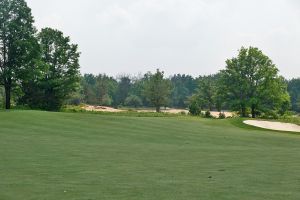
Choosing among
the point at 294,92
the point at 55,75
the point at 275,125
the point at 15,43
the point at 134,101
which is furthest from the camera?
the point at 294,92

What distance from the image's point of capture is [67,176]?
37.7 ft

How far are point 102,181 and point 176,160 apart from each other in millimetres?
5385

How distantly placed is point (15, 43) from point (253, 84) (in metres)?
35.9

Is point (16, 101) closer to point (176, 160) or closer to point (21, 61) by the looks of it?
point (21, 61)

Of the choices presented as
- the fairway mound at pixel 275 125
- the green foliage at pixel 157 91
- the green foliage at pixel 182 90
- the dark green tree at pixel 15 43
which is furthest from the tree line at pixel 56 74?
the green foliage at pixel 182 90

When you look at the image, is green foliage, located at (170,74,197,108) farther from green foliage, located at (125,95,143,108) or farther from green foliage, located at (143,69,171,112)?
green foliage, located at (143,69,171,112)

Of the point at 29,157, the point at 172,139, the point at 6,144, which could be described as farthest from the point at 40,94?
the point at 29,157

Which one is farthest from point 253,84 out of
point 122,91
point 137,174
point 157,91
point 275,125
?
point 122,91

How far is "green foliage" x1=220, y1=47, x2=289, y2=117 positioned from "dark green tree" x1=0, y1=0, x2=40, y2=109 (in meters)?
31.0

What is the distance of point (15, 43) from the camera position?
50.4 meters

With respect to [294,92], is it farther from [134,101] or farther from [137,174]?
[137,174]

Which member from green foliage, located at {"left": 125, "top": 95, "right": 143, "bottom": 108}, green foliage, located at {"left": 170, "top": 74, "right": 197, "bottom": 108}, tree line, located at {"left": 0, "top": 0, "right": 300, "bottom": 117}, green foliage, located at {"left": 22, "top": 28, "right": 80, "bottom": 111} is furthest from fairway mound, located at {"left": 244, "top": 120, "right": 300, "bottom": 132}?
green foliage, located at {"left": 170, "top": 74, "right": 197, "bottom": 108}

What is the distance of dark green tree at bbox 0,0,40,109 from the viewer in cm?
5084

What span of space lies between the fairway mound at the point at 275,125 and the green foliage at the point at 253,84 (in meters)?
20.9
